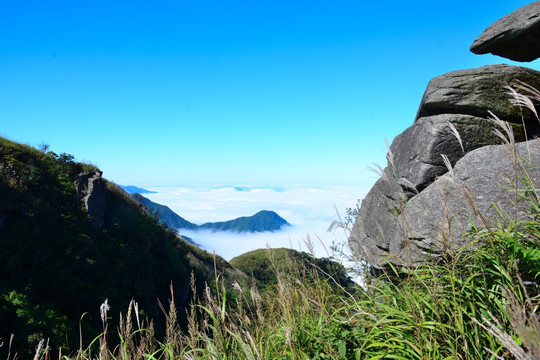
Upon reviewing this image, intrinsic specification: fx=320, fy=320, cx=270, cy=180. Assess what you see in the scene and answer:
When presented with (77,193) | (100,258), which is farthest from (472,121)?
(77,193)

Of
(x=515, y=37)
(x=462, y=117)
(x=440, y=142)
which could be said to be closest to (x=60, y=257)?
(x=440, y=142)

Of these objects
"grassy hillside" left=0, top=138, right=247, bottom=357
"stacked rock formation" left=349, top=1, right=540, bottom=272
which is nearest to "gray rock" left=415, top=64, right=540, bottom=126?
"stacked rock formation" left=349, top=1, right=540, bottom=272

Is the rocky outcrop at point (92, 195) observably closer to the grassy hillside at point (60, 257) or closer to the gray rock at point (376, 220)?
the grassy hillside at point (60, 257)

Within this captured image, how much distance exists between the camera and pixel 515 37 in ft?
24.6

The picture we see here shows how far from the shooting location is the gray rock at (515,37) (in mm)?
7153

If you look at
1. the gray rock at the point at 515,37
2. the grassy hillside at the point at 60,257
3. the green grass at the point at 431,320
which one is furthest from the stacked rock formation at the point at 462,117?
the grassy hillside at the point at 60,257

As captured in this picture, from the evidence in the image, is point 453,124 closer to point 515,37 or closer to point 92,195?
point 515,37

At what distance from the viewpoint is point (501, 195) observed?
16.4 feet

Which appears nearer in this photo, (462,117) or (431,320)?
(431,320)

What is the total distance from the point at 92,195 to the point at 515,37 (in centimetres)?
3103

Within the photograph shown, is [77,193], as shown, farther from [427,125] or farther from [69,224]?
[427,125]

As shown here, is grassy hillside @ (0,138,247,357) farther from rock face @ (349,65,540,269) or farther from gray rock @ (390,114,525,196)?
gray rock @ (390,114,525,196)

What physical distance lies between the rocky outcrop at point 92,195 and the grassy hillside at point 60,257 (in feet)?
2.10

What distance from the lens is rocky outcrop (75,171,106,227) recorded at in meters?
28.3
